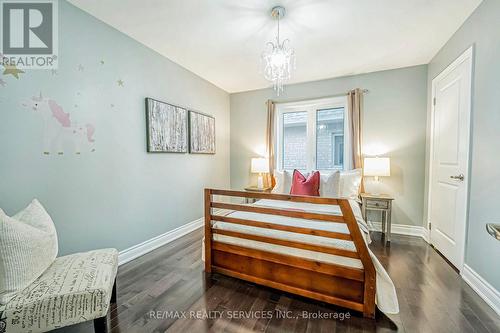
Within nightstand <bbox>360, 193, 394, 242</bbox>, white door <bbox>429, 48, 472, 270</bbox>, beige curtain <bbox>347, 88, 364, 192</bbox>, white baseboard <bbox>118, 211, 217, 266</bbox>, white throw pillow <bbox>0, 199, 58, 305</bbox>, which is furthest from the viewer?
beige curtain <bbox>347, 88, 364, 192</bbox>

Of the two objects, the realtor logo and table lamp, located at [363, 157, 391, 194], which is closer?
the realtor logo

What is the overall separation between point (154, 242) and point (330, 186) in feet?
8.18

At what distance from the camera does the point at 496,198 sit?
5.53ft

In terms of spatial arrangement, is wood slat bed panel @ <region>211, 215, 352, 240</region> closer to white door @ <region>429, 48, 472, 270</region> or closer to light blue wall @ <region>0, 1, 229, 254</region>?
light blue wall @ <region>0, 1, 229, 254</region>

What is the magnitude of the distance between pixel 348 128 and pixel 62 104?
380cm

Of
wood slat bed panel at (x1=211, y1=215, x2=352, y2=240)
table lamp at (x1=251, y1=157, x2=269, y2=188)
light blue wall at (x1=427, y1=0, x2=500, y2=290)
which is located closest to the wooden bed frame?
wood slat bed panel at (x1=211, y1=215, x2=352, y2=240)

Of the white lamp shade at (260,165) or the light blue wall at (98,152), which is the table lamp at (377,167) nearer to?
the white lamp shade at (260,165)

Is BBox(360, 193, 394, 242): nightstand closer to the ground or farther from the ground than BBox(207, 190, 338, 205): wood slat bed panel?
closer to the ground

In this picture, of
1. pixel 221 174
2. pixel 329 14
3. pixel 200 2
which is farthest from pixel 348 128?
pixel 200 2

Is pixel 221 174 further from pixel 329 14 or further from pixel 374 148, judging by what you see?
pixel 329 14

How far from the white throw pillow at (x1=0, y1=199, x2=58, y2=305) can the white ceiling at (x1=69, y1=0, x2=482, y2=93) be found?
1.99 meters

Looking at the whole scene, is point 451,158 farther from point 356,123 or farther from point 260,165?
point 260,165

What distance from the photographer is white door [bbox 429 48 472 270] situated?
214 cm

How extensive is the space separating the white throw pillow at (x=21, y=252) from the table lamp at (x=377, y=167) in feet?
12.0
